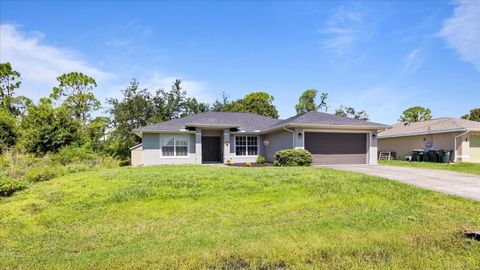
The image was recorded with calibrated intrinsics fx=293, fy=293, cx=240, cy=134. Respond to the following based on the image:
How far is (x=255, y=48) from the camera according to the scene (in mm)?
16953

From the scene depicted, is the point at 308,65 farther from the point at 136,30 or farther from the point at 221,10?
the point at 136,30

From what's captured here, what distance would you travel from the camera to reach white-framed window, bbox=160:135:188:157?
19.9 metres

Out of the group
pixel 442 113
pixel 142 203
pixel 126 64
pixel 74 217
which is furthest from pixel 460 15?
pixel 442 113

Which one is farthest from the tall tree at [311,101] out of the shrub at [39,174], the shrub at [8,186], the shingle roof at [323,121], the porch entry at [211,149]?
the shrub at [8,186]

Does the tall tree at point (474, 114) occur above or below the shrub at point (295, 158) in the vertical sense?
above

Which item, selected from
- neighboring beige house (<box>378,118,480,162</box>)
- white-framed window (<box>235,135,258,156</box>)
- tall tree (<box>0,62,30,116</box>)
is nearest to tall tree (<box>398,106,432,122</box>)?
neighboring beige house (<box>378,118,480,162</box>)

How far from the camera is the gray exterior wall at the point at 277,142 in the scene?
59.6ft

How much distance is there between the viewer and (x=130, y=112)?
29.5 m

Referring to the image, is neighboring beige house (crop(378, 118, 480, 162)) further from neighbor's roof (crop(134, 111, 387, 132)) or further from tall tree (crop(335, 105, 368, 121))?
tall tree (crop(335, 105, 368, 121))

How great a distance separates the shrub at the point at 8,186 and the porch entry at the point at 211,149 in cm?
1284

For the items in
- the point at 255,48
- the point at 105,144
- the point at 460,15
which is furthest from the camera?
the point at 105,144

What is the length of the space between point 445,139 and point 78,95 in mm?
40897

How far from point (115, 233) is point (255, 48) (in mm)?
13335

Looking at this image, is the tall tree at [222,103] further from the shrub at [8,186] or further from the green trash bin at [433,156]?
the shrub at [8,186]
